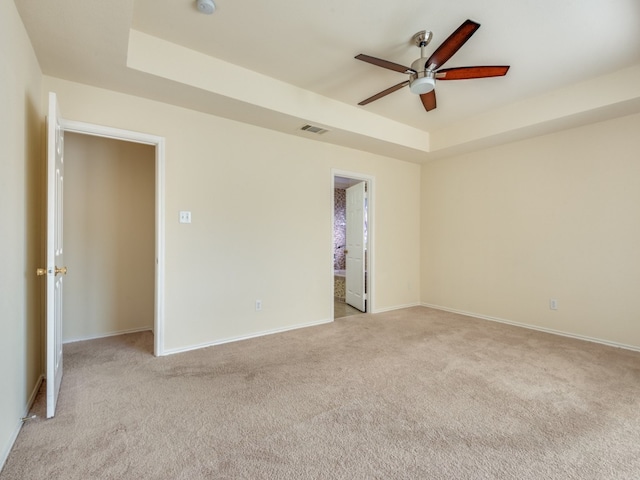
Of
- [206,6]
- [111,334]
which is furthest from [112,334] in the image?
[206,6]

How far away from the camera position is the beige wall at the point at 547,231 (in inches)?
127

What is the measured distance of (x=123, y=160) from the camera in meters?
3.62

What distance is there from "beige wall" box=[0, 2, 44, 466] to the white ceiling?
0.90 feet

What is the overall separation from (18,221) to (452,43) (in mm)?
2944

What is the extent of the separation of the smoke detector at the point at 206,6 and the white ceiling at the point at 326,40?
46mm

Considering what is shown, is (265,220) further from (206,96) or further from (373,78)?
(373,78)

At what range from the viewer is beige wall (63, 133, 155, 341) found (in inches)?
133

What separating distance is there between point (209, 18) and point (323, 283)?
3.00 metres

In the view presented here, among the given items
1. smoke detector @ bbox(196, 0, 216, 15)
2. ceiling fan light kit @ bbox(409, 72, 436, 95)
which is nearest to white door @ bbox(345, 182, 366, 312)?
ceiling fan light kit @ bbox(409, 72, 436, 95)

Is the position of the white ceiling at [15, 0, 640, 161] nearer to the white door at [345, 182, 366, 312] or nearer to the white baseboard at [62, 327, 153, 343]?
the white door at [345, 182, 366, 312]

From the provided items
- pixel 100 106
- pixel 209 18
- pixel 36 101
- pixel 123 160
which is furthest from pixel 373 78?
pixel 123 160

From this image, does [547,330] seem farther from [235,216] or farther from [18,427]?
[18,427]

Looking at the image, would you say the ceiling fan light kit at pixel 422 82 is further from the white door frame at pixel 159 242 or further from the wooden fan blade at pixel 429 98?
the white door frame at pixel 159 242

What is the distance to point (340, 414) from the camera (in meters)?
1.96
